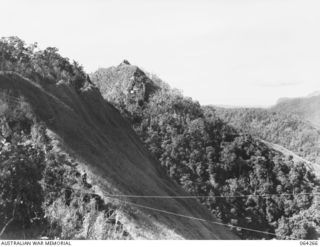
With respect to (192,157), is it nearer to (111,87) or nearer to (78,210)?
(111,87)

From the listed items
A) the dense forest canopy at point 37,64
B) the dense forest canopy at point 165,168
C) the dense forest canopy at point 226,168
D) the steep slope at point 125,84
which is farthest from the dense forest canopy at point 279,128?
the dense forest canopy at point 37,64

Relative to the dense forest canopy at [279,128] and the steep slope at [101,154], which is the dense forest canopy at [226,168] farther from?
the dense forest canopy at [279,128]

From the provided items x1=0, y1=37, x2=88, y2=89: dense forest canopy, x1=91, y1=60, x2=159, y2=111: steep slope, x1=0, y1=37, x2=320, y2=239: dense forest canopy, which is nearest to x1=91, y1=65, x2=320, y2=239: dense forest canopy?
x1=0, y1=37, x2=320, y2=239: dense forest canopy

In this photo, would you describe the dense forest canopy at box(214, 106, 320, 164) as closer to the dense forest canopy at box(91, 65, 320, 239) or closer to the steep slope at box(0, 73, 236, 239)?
the dense forest canopy at box(91, 65, 320, 239)

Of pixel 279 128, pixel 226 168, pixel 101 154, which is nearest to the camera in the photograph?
pixel 101 154

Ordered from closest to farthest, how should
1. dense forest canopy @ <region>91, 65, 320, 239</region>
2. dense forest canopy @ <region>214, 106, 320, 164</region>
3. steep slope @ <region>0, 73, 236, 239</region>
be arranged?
1. steep slope @ <region>0, 73, 236, 239</region>
2. dense forest canopy @ <region>91, 65, 320, 239</region>
3. dense forest canopy @ <region>214, 106, 320, 164</region>

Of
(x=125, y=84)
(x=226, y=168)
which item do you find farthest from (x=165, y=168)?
(x=125, y=84)

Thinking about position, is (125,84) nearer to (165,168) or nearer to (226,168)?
(226,168)
